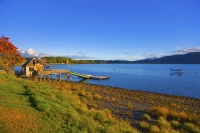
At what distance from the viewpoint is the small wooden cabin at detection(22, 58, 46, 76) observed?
38.5 meters

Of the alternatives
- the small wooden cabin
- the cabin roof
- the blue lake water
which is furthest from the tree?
the blue lake water

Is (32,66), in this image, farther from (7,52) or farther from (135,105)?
(135,105)

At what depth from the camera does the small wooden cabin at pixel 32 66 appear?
38531 mm

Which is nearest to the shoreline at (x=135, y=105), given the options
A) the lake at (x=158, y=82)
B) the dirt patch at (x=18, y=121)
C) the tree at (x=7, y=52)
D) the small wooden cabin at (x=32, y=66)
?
the dirt patch at (x=18, y=121)

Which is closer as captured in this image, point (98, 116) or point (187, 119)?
point (98, 116)

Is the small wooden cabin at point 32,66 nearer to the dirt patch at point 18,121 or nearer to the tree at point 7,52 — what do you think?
the tree at point 7,52

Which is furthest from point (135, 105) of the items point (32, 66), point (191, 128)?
point (32, 66)

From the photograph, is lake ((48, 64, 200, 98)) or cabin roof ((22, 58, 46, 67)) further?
cabin roof ((22, 58, 46, 67))

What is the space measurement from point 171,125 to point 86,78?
153ft

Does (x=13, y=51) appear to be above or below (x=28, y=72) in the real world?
above

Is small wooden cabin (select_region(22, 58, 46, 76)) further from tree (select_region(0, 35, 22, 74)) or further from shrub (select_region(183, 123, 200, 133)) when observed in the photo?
shrub (select_region(183, 123, 200, 133))

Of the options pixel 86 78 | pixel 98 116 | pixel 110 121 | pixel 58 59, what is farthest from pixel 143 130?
pixel 58 59

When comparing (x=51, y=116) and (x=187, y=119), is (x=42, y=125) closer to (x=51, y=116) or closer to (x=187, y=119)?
(x=51, y=116)

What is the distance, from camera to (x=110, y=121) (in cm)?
991
